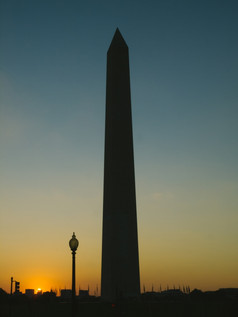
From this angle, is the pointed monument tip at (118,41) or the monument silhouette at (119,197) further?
the pointed monument tip at (118,41)

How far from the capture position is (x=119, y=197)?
126ft

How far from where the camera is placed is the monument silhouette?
37156mm

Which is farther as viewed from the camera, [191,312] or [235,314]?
[191,312]

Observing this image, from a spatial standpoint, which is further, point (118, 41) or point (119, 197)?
point (118, 41)

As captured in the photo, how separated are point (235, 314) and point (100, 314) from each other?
10688 mm

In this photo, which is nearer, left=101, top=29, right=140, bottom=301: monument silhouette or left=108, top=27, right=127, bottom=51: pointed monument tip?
left=101, top=29, right=140, bottom=301: monument silhouette

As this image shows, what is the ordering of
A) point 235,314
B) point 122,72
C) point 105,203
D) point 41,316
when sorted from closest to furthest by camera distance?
point 235,314, point 41,316, point 105,203, point 122,72

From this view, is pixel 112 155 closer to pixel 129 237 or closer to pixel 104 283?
pixel 129 237

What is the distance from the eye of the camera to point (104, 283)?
38.2 m

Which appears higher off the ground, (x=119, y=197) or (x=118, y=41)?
(x=118, y=41)

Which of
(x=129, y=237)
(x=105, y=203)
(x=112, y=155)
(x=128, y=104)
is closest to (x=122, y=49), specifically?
(x=128, y=104)

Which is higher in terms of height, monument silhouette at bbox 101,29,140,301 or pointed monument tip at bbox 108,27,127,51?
pointed monument tip at bbox 108,27,127,51

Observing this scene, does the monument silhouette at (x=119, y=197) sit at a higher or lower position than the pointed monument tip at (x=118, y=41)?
lower

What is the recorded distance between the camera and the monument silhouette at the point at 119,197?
3716 cm
